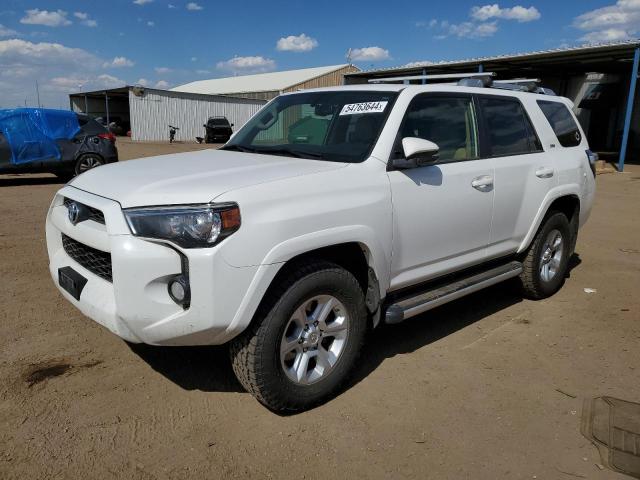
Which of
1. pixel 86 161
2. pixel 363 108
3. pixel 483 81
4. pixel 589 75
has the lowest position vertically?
pixel 86 161

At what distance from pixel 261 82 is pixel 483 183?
5430 cm

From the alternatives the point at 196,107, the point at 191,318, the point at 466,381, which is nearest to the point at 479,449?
the point at 466,381

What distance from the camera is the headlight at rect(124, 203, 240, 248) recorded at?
2.57 metres

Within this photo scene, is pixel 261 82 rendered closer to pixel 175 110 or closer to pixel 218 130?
pixel 175 110

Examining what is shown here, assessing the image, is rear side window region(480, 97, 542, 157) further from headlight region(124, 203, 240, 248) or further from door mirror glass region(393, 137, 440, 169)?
headlight region(124, 203, 240, 248)

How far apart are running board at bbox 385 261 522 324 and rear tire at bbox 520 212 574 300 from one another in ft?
0.99

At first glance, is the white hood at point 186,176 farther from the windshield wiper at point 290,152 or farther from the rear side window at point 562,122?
the rear side window at point 562,122

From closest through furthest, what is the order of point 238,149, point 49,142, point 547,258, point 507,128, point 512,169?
point 238,149 < point 512,169 < point 507,128 < point 547,258 < point 49,142

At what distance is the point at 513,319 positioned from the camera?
15.3 feet

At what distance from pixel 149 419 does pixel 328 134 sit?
2.15 metres

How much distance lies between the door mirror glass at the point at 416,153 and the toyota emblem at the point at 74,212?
189cm

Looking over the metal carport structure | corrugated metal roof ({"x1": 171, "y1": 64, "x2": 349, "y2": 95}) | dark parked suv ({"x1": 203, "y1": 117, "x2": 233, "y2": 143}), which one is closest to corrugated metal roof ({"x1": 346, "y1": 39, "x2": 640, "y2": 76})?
the metal carport structure

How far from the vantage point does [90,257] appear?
3.03 m

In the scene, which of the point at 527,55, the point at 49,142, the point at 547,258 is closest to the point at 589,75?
the point at 527,55
